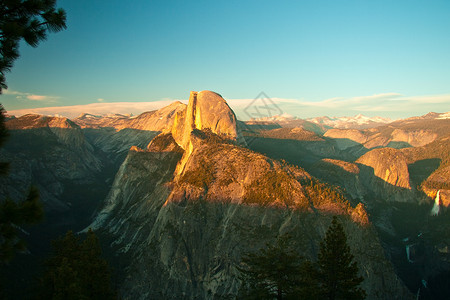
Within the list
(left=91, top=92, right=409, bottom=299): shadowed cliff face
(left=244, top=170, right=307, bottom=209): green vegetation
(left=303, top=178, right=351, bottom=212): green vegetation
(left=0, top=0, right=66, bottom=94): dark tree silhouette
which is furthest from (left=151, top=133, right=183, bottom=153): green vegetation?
(left=0, top=0, right=66, bottom=94): dark tree silhouette

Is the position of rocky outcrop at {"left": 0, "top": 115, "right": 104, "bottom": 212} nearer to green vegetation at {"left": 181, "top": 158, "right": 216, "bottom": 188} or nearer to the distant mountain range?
the distant mountain range

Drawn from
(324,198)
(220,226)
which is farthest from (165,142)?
(324,198)

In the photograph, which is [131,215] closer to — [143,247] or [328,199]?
[143,247]

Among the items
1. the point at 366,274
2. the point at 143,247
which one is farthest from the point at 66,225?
the point at 366,274

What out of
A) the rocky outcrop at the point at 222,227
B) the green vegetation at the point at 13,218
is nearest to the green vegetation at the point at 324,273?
the green vegetation at the point at 13,218

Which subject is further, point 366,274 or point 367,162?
point 367,162
